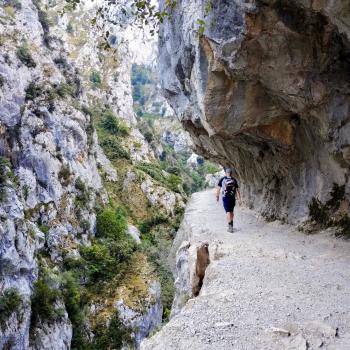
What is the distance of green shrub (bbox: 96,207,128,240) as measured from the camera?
121ft

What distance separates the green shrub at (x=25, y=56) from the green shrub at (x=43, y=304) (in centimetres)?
2381

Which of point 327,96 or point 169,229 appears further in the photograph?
point 169,229

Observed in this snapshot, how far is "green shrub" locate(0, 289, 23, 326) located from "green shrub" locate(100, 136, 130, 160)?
3266 centimetres

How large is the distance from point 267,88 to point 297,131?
2.23 meters

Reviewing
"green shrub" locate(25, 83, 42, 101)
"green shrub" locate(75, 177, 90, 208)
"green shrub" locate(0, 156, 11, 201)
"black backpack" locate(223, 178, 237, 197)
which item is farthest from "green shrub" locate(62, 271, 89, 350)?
"black backpack" locate(223, 178, 237, 197)

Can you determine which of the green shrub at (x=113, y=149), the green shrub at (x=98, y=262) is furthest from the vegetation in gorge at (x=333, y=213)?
the green shrub at (x=113, y=149)

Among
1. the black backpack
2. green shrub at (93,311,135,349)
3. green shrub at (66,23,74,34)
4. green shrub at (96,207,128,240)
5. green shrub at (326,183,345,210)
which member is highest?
green shrub at (66,23,74,34)

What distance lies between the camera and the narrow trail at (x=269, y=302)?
4379 millimetres

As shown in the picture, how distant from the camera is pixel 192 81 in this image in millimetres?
10898

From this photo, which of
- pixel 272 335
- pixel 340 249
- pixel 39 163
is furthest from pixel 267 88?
pixel 39 163

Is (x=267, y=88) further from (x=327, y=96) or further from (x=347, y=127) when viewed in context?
(x=347, y=127)

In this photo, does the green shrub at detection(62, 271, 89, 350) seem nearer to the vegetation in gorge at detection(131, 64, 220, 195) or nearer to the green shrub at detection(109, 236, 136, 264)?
the green shrub at detection(109, 236, 136, 264)

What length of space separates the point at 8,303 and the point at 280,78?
1938 cm

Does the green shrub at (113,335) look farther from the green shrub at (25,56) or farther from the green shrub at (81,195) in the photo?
the green shrub at (25,56)
